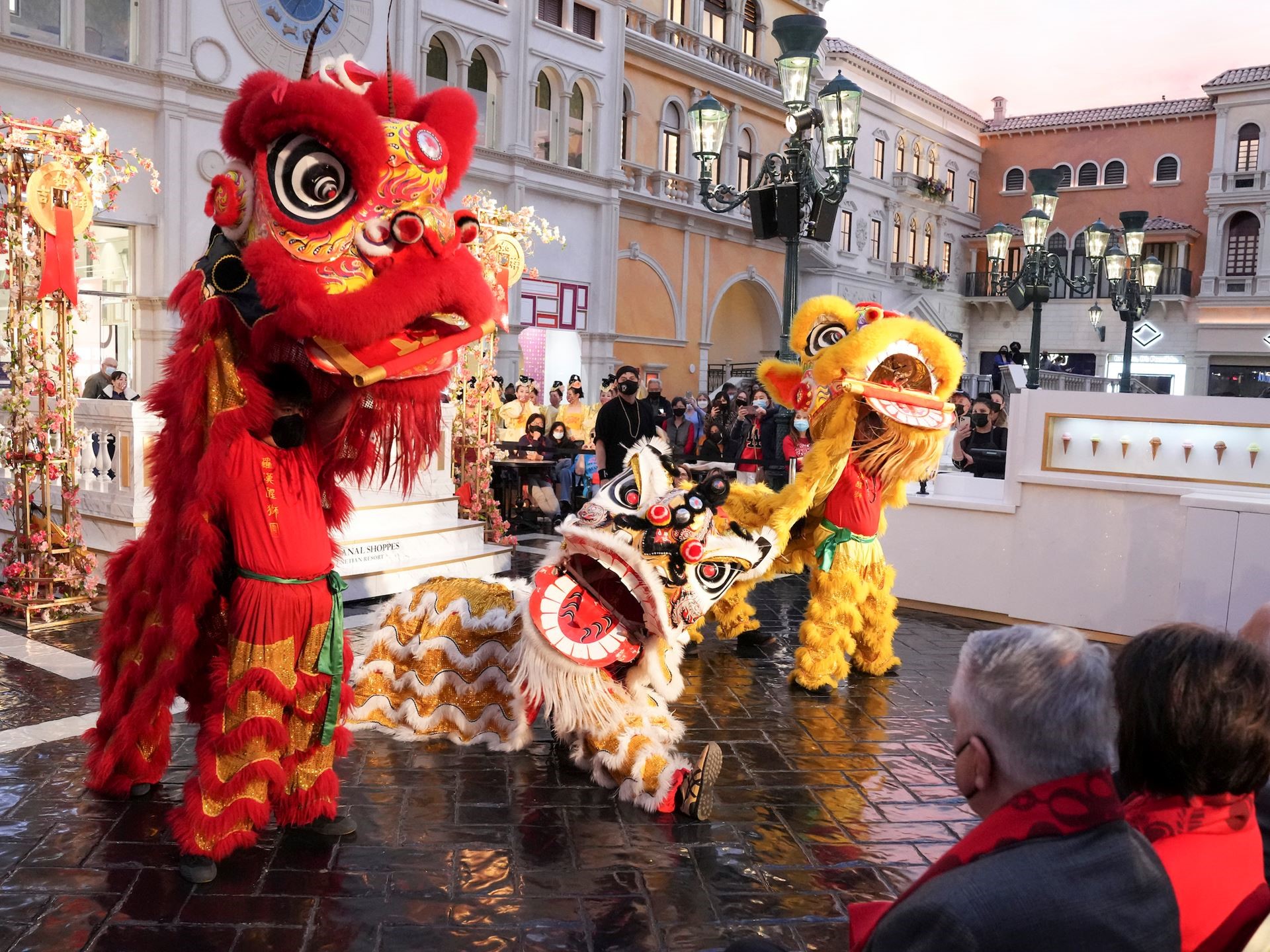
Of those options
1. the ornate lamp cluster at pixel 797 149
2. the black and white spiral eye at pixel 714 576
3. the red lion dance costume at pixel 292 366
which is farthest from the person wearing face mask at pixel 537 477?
the red lion dance costume at pixel 292 366

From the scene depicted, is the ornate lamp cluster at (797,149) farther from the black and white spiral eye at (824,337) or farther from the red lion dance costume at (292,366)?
the red lion dance costume at (292,366)

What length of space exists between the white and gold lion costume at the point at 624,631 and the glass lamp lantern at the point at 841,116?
5.06 metres

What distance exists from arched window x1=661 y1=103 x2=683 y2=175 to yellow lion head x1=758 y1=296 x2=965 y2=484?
60.2ft

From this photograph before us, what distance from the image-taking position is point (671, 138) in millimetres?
23109

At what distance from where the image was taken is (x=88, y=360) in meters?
13.4

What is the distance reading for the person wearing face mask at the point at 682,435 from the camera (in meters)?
12.4

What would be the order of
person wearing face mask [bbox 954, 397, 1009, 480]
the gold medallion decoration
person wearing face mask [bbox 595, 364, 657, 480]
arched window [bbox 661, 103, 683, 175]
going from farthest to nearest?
arched window [bbox 661, 103, 683, 175], person wearing face mask [bbox 954, 397, 1009, 480], person wearing face mask [bbox 595, 364, 657, 480], the gold medallion decoration

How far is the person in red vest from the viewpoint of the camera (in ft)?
4.91

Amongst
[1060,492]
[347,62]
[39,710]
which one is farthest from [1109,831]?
[1060,492]

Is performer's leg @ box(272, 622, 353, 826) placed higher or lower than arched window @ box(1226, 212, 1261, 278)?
lower

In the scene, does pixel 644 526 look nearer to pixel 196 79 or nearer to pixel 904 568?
pixel 904 568

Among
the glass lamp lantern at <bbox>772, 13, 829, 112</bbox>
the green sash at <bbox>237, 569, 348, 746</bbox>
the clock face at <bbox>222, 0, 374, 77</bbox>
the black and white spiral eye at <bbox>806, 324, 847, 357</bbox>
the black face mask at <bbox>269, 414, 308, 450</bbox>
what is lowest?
the green sash at <bbox>237, 569, 348, 746</bbox>

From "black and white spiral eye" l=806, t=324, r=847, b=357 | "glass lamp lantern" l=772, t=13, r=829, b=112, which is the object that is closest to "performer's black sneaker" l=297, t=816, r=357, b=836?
"black and white spiral eye" l=806, t=324, r=847, b=357

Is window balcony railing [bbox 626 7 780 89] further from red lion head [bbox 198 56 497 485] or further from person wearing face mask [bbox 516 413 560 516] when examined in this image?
red lion head [bbox 198 56 497 485]
